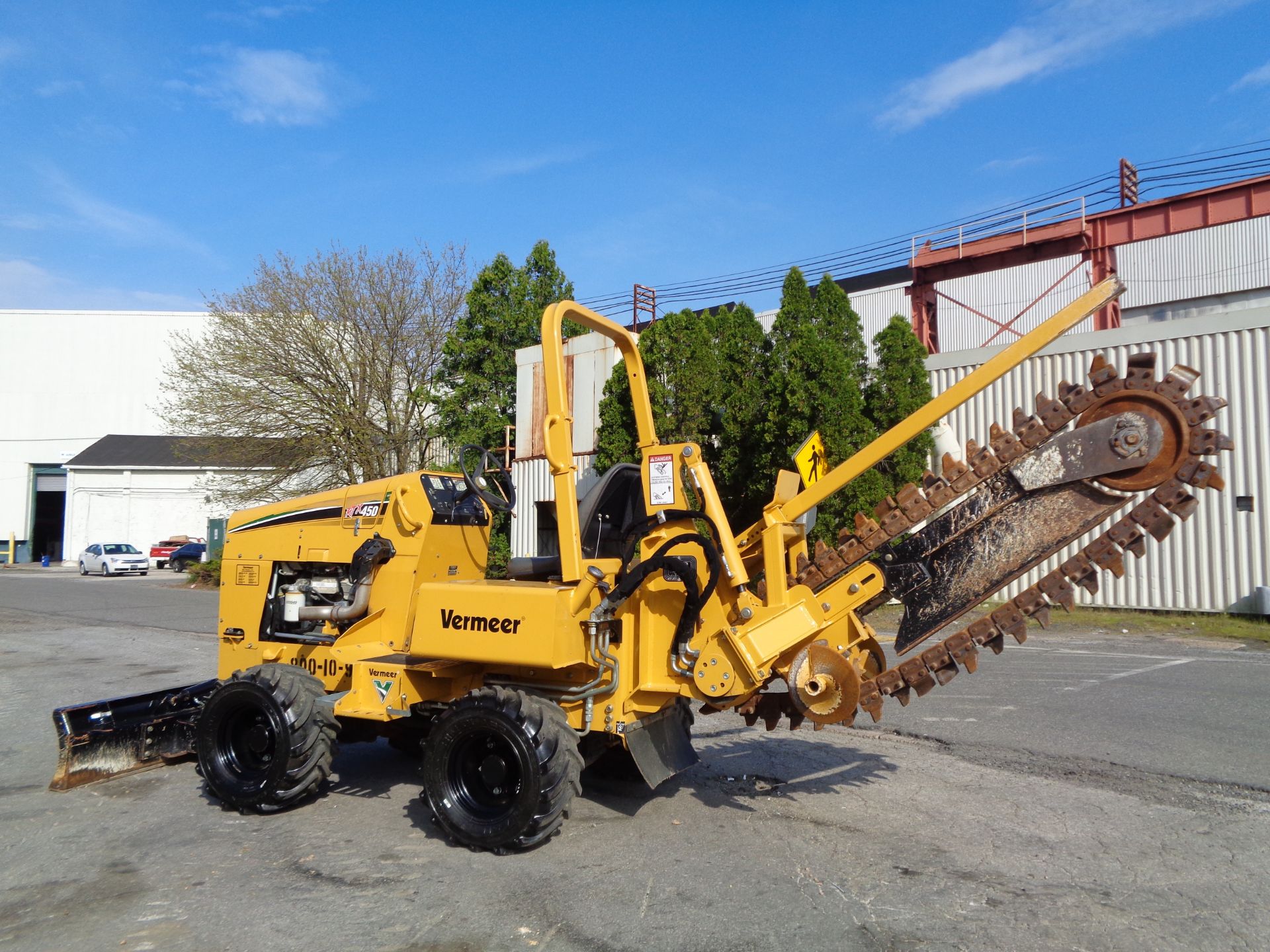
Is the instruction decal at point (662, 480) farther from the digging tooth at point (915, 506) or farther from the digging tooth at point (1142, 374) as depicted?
the digging tooth at point (1142, 374)

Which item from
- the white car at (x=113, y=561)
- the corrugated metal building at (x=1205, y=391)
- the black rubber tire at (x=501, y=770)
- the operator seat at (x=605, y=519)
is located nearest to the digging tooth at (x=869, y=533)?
the operator seat at (x=605, y=519)

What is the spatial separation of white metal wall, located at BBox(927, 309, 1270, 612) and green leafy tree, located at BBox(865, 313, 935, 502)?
2.00m

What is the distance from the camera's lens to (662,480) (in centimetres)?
521

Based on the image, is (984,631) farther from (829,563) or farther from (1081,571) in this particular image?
(829,563)

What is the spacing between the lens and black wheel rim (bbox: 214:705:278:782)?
570cm

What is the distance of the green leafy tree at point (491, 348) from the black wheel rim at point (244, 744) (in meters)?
20.4

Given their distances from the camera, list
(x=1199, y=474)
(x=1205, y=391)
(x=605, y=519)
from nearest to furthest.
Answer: (x=1199, y=474) → (x=605, y=519) → (x=1205, y=391)

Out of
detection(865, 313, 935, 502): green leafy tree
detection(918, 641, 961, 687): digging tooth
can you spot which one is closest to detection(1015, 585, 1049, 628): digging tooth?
detection(918, 641, 961, 687): digging tooth

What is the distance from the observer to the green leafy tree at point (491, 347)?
2638 cm

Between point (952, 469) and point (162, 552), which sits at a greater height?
point (952, 469)

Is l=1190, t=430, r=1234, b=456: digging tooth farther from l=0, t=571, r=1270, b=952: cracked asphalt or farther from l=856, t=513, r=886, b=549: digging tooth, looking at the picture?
l=0, t=571, r=1270, b=952: cracked asphalt

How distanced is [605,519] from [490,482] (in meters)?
1.45

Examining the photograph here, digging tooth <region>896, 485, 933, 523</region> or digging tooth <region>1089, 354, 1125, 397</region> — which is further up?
digging tooth <region>1089, 354, 1125, 397</region>

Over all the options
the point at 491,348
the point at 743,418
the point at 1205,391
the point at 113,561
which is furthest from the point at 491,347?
the point at 113,561
